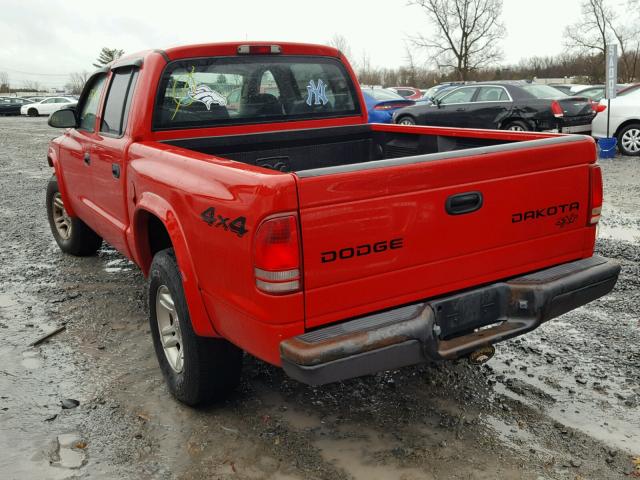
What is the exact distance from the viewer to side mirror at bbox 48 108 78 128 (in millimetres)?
4992

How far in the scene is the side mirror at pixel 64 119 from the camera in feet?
16.4

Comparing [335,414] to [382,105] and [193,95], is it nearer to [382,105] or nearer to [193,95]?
[193,95]

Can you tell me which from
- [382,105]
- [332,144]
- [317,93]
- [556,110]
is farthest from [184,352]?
[382,105]

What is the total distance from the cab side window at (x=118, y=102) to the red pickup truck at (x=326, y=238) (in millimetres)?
43

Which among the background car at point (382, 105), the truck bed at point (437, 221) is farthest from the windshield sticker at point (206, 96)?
the background car at point (382, 105)

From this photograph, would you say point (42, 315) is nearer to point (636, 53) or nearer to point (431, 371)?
point (431, 371)

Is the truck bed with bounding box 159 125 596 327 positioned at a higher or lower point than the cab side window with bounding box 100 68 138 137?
lower

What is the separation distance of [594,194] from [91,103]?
3842 millimetres

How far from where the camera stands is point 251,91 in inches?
169

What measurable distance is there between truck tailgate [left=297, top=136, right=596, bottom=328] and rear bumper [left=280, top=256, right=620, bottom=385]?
78mm

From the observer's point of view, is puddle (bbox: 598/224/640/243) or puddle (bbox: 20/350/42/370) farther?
puddle (bbox: 598/224/640/243)

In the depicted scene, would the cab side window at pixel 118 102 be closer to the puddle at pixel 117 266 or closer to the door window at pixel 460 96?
the puddle at pixel 117 266

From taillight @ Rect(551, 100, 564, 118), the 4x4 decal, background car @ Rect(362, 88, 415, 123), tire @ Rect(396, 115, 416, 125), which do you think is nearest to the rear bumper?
the 4x4 decal

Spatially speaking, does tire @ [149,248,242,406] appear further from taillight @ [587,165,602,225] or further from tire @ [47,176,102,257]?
tire @ [47,176,102,257]
